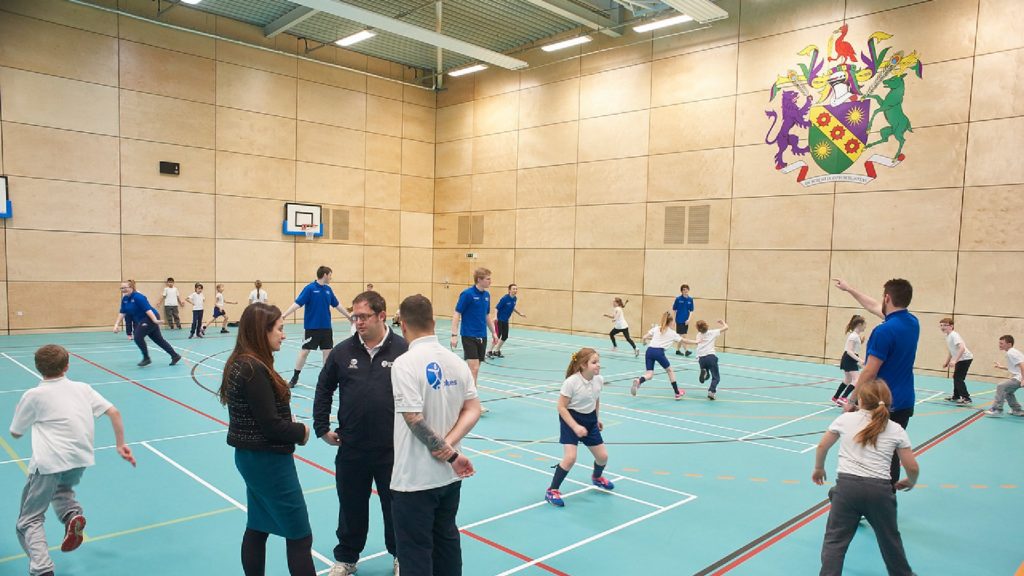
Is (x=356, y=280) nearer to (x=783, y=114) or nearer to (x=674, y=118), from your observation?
(x=674, y=118)

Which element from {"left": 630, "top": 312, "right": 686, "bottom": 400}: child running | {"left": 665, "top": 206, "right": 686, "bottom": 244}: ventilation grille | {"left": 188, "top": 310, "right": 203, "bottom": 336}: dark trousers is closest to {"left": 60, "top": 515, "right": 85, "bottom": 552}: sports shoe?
{"left": 630, "top": 312, "right": 686, "bottom": 400}: child running

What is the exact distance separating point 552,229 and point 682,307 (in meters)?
6.90

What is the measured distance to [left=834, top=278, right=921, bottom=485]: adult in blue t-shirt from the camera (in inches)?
217

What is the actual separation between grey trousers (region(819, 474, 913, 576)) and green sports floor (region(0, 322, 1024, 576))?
869 millimetres

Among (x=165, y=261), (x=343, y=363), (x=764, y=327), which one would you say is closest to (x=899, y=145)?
(x=764, y=327)

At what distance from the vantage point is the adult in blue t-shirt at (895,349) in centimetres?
550

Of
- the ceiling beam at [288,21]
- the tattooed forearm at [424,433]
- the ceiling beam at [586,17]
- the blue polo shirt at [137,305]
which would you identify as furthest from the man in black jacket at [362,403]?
the ceiling beam at [288,21]

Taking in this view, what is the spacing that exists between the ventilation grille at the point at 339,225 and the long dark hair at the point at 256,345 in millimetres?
23094

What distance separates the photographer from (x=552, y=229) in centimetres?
2475

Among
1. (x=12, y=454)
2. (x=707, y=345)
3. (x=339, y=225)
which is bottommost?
(x=12, y=454)

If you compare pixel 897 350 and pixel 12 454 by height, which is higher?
pixel 897 350

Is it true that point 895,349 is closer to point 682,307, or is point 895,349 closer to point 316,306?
point 316,306

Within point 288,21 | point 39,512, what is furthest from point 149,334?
point 288,21

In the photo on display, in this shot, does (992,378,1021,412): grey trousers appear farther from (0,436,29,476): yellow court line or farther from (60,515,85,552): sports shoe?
(0,436,29,476): yellow court line
